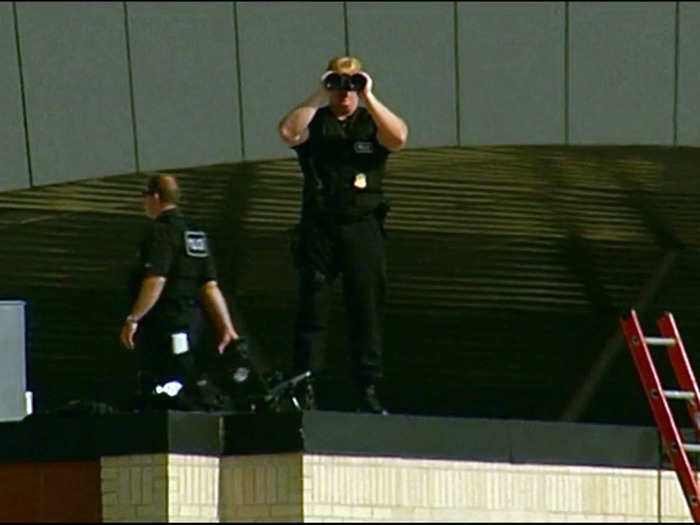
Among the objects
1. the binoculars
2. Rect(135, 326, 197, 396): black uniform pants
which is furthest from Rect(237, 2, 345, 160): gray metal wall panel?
Rect(135, 326, 197, 396): black uniform pants

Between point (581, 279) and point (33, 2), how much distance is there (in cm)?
657

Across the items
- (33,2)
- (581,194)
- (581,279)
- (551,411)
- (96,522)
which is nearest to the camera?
(96,522)

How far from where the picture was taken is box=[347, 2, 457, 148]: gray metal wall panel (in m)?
21.5

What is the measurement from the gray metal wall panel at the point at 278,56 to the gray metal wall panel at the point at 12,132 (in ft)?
5.08

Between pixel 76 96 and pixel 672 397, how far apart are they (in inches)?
237

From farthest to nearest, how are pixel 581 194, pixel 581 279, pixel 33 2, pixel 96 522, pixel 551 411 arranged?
pixel 551 411, pixel 581 279, pixel 581 194, pixel 33 2, pixel 96 522

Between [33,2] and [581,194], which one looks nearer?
[33,2]

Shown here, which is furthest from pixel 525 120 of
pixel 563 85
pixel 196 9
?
pixel 196 9

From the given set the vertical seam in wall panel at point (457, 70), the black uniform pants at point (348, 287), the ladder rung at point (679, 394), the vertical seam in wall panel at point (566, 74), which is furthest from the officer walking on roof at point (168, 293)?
the vertical seam in wall panel at point (566, 74)

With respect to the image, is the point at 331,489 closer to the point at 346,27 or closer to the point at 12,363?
the point at 12,363

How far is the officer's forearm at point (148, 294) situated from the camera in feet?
53.2

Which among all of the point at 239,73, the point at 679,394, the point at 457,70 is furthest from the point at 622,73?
the point at 679,394

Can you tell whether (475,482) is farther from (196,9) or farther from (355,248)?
(196,9)

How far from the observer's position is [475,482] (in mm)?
16234
